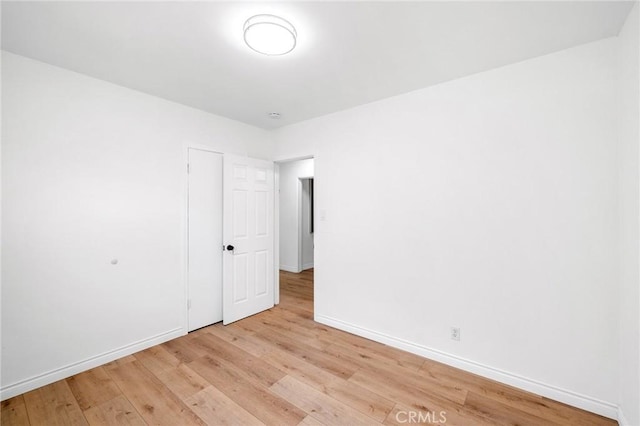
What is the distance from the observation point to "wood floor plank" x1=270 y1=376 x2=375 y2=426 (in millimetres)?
1704

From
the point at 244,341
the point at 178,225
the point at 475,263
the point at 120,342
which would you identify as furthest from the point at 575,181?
the point at 120,342

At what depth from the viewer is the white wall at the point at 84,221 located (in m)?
1.97

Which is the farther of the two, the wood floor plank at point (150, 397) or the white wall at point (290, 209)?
the white wall at point (290, 209)

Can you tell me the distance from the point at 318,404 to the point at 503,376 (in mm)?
1513

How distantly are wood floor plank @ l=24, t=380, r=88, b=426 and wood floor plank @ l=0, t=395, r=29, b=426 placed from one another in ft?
0.07

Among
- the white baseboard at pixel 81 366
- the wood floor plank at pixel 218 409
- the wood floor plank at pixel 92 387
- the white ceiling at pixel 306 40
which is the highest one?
the white ceiling at pixel 306 40

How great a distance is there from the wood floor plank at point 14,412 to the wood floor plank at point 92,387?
0.25 metres

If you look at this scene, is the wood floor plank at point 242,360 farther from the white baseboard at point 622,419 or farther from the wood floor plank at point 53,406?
the white baseboard at point 622,419

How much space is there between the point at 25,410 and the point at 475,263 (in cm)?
356

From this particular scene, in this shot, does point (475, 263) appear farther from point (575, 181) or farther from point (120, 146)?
point (120, 146)

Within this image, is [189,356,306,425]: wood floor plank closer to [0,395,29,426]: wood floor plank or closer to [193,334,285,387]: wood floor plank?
[193,334,285,387]: wood floor plank

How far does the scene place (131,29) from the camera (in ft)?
5.62

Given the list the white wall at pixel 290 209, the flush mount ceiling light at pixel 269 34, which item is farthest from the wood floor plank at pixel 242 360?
the white wall at pixel 290 209

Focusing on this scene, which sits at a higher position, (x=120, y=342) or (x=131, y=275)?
(x=131, y=275)
